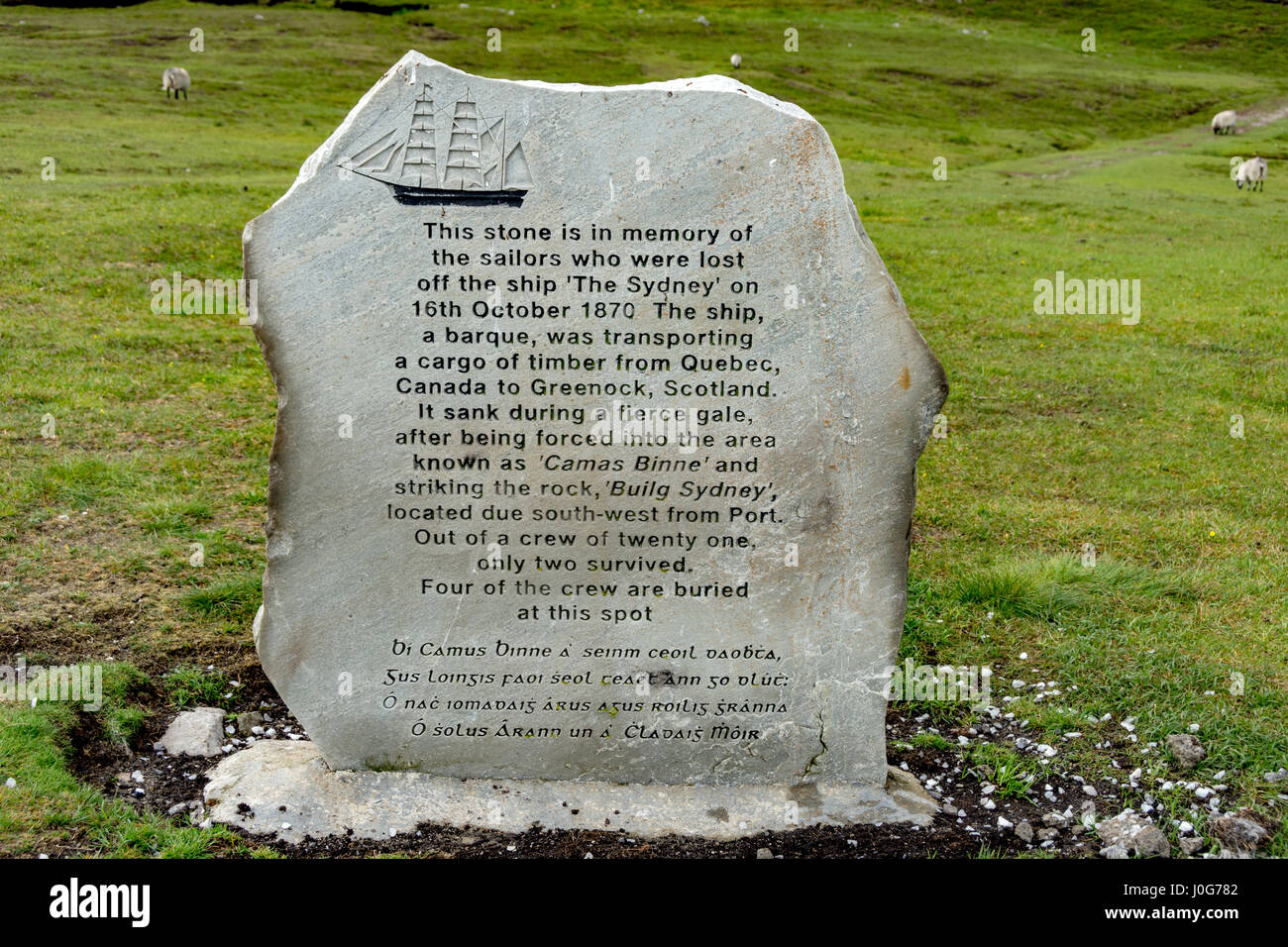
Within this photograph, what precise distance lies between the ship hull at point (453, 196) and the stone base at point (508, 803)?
2.80 metres

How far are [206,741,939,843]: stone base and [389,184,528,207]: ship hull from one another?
110 inches

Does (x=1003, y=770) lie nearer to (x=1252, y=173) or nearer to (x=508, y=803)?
(x=508, y=803)

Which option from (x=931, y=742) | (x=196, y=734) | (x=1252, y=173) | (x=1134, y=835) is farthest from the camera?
(x=1252, y=173)

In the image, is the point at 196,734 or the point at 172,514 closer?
the point at 196,734

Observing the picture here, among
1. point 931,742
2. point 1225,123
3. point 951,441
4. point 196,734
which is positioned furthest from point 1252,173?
point 196,734

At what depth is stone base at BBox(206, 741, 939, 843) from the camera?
5.27 m

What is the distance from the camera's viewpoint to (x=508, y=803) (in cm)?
548

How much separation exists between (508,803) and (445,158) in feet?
10.1

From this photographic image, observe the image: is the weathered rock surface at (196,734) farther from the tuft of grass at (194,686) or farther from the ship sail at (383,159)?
the ship sail at (383,159)

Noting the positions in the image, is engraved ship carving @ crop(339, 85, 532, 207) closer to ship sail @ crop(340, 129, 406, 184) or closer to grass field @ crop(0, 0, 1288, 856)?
ship sail @ crop(340, 129, 406, 184)

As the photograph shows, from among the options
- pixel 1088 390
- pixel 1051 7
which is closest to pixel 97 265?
pixel 1088 390

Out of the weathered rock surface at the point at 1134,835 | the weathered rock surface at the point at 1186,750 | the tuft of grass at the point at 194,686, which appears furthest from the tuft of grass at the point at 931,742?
the tuft of grass at the point at 194,686

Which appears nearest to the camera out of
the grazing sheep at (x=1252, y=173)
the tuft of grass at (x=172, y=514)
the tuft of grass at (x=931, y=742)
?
the tuft of grass at (x=931, y=742)

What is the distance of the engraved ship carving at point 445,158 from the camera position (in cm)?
516
